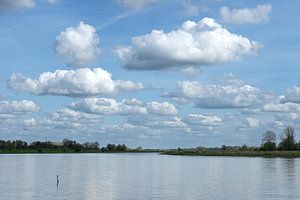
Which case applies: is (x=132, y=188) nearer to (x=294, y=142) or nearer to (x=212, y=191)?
(x=212, y=191)

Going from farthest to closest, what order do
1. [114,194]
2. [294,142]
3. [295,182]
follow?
[294,142] → [295,182] → [114,194]

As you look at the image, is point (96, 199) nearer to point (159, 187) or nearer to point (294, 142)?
point (159, 187)

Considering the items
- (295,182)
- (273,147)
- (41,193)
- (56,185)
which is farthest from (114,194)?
(273,147)

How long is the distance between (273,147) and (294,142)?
24.8 ft

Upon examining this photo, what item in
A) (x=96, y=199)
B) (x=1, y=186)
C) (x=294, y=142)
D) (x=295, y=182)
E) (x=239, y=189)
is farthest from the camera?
(x=294, y=142)

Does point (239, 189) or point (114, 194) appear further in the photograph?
point (239, 189)

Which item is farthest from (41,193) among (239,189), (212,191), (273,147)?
(273,147)

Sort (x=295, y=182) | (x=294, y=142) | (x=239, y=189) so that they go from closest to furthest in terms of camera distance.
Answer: (x=239, y=189) < (x=295, y=182) < (x=294, y=142)

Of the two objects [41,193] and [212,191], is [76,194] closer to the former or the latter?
[41,193]

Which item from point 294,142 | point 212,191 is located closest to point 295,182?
point 212,191

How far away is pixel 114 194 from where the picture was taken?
49938mm

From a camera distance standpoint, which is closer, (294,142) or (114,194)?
(114,194)

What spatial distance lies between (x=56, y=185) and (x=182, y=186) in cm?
1409

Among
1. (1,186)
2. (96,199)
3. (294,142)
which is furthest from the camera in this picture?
(294,142)
